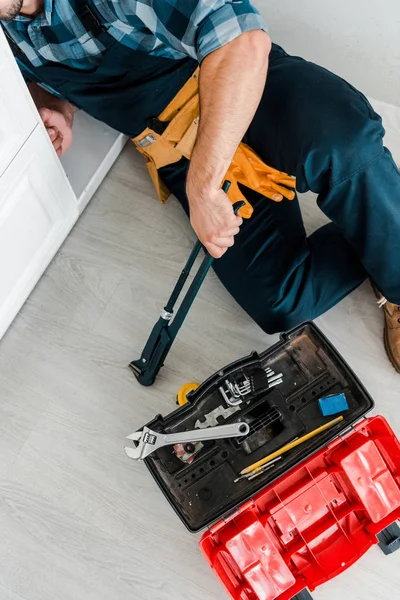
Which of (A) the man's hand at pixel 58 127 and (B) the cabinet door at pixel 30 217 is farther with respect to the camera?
(A) the man's hand at pixel 58 127

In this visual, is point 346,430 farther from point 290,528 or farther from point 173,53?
point 173,53

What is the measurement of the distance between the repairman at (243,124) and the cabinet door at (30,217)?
13cm

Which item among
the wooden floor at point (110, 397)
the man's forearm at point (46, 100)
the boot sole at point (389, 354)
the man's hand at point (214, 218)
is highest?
the man's hand at point (214, 218)

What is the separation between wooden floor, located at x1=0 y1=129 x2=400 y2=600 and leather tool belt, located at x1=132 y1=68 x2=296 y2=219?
0.20 m

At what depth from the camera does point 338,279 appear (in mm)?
1046

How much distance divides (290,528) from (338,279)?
431 millimetres

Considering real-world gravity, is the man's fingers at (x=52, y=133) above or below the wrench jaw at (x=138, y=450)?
above

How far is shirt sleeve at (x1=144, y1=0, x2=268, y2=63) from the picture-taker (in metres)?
0.75

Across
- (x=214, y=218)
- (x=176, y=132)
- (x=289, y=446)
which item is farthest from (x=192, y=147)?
(x=289, y=446)

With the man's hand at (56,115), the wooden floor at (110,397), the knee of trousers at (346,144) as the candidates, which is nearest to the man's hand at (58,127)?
the man's hand at (56,115)

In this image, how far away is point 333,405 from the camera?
945mm

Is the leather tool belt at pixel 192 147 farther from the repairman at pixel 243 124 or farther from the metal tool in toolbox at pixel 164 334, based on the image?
the metal tool in toolbox at pixel 164 334

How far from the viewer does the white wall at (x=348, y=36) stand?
1063 mm

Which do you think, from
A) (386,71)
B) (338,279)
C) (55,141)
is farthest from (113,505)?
(386,71)
